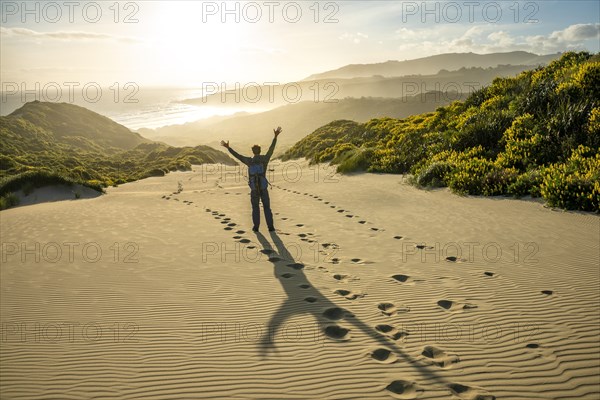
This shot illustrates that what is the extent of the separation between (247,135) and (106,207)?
3265 inches

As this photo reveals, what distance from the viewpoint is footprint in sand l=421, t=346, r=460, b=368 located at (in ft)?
11.5

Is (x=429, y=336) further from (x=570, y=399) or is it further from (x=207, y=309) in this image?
(x=207, y=309)

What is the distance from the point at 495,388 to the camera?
3.16 metres

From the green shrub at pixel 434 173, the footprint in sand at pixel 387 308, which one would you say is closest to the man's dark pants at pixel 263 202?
the footprint in sand at pixel 387 308

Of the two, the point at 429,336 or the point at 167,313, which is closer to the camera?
the point at 429,336

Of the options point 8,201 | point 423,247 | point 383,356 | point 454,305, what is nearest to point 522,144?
point 423,247

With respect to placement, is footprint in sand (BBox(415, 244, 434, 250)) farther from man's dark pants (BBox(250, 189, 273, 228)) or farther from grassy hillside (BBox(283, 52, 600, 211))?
grassy hillside (BBox(283, 52, 600, 211))

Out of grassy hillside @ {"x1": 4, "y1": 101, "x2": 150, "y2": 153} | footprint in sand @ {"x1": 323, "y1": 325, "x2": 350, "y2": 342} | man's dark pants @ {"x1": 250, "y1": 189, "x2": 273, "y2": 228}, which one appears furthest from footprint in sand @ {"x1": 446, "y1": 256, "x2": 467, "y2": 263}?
grassy hillside @ {"x1": 4, "y1": 101, "x2": 150, "y2": 153}

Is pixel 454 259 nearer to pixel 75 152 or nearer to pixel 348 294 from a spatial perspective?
pixel 348 294

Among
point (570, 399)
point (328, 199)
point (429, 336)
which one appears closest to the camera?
point (570, 399)

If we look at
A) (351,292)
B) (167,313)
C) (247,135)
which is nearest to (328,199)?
(351,292)

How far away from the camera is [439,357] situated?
3.61m

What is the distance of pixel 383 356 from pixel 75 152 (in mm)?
50380

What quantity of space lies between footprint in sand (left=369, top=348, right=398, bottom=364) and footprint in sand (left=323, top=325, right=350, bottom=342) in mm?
381
